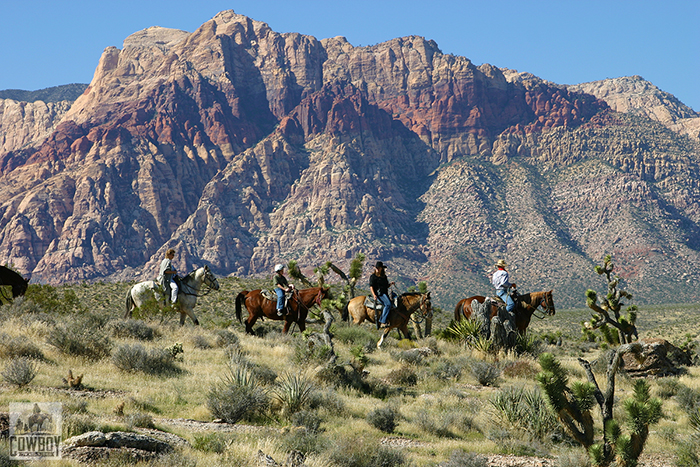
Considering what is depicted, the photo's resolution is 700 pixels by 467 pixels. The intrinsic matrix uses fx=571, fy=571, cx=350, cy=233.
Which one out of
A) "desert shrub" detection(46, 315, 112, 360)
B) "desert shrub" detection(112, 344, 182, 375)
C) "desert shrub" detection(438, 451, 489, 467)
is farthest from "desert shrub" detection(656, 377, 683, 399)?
"desert shrub" detection(46, 315, 112, 360)

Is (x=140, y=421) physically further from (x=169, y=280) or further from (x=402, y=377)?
(x=169, y=280)

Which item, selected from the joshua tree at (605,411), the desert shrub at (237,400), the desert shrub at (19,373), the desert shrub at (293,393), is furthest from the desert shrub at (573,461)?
the desert shrub at (19,373)

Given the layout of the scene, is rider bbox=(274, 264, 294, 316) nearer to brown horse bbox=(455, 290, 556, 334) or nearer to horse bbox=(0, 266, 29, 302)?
brown horse bbox=(455, 290, 556, 334)

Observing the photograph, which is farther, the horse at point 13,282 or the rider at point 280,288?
the horse at point 13,282

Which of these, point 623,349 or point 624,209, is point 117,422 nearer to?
point 623,349

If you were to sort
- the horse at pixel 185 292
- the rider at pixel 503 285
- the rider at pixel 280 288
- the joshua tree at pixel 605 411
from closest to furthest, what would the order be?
the joshua tree at pixel 605 411
the rider at pixel 503 285
the rider at pixel 280 288
the horse at pixel 185 292

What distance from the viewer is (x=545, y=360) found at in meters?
8.49

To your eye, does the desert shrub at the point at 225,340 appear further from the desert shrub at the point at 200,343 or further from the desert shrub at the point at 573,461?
the desert shrub at the point at 573,461

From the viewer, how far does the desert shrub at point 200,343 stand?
1739cm

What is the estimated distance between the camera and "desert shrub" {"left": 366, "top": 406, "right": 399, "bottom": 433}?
1088cm

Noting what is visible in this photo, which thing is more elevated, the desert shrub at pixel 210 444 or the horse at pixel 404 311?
the horse at pixel 404 311

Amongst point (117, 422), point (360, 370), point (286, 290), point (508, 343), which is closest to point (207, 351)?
point (286, 290)

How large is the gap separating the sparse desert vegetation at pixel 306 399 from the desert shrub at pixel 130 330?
3 centimetres

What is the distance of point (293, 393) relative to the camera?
11109mm
